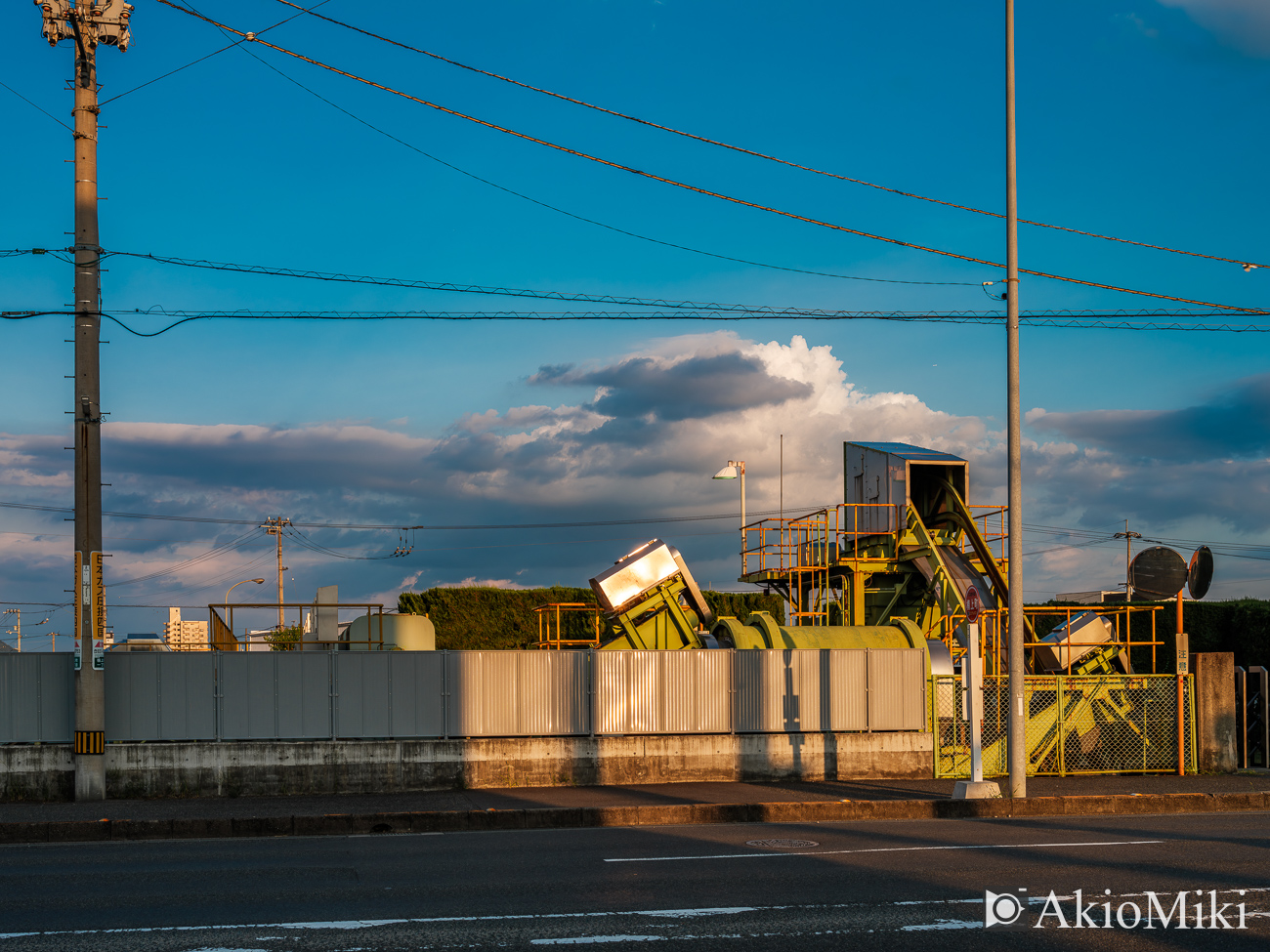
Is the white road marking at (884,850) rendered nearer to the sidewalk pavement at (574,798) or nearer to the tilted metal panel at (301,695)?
the sidewalk pavement at (574,798)

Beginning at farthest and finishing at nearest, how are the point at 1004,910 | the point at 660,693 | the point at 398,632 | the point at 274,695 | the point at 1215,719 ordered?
1. the point at 398,632
2. the point at 1215,719
3. the point at 660,693
4. the point at 274,695
5. the point at 1004,910

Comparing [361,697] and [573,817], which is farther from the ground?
[361,697]

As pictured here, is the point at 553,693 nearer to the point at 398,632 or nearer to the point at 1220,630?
the point at 398,632

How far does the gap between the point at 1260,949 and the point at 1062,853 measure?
380 centimetres

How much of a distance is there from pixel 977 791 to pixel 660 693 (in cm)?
487

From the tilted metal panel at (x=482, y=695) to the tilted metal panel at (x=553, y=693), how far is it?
0.14 m

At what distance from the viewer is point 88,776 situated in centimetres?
1477

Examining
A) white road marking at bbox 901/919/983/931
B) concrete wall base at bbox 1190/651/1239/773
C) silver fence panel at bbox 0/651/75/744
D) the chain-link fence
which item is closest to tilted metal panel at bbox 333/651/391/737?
silver fence panel at bbox 0/651/75/744

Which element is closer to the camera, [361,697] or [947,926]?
[947,926]

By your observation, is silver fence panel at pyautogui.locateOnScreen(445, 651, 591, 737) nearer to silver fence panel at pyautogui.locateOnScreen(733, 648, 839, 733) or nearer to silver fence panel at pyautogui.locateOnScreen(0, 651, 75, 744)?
silver fence panel at pyautogui.locateOnScreen(733, 648, 839, 733)

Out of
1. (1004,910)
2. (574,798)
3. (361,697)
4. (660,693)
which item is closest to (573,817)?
(574,798)

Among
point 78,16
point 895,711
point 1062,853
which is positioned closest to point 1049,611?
point 895,711

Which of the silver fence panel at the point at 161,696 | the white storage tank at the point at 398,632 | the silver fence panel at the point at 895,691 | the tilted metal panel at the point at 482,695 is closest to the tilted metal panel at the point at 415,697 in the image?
the tilted metal panel at the point at 482,695

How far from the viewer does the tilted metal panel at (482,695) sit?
16250 mm
